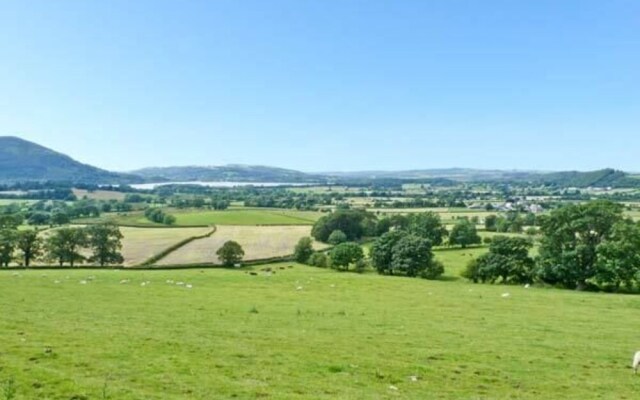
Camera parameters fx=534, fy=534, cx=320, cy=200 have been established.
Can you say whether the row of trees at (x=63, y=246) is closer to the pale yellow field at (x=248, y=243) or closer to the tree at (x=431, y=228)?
the pale yellow field at (x=248, y=243)

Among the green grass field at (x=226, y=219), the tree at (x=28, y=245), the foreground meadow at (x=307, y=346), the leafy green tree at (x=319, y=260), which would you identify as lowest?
the leafy green tree at (x=319, y=260)

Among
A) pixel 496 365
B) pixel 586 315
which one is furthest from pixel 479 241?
pixel 496 365

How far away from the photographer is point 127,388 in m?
15.0

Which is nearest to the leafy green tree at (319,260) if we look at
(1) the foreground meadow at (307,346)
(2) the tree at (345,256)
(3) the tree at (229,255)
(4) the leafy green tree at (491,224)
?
(2) the tree at (345,256)

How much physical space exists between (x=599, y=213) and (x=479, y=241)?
47844mm

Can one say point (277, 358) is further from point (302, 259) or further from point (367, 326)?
point (302, 259)

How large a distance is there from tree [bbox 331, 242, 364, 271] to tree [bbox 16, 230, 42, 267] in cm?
4393

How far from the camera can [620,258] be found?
57281 millimetres

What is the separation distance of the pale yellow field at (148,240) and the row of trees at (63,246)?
3712mm

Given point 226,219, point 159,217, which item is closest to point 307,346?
point 226,219

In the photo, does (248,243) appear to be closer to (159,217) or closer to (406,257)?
(406,257)

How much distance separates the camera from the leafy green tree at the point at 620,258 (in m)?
56.9

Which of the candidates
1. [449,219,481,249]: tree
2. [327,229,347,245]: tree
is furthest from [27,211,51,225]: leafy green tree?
[449,219,481,249]: tree

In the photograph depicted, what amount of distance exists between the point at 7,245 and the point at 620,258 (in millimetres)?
77379
